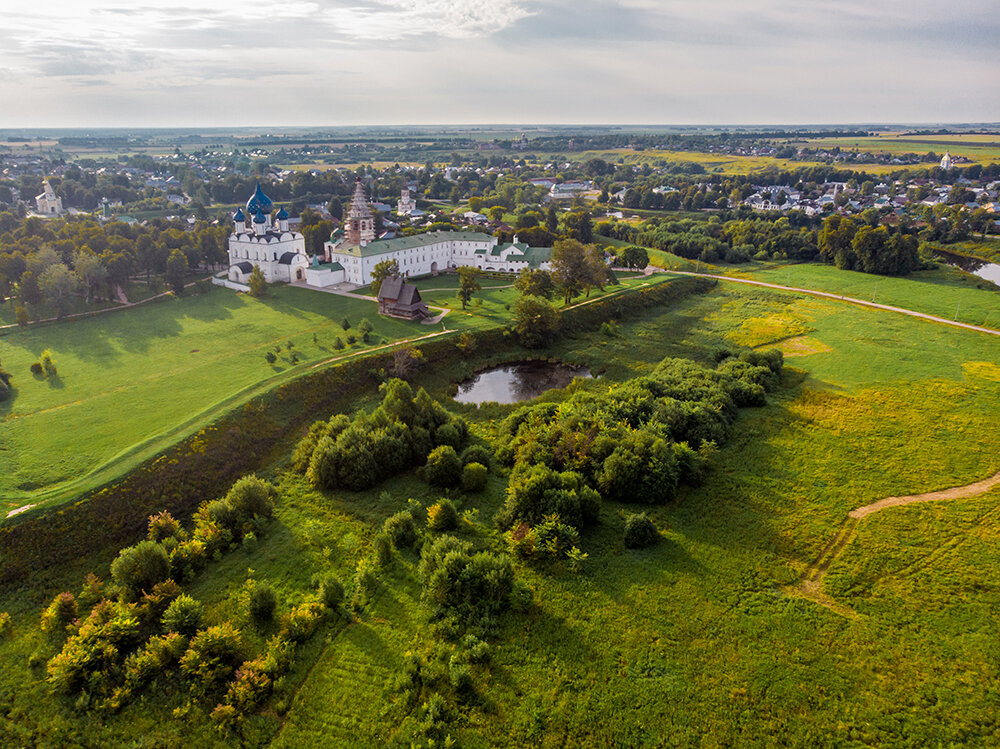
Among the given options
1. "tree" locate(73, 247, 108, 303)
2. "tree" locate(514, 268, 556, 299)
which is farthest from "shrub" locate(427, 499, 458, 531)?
"tree" locate(73, 247, 108, 303)

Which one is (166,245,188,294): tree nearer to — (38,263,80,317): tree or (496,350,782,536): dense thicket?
(38,263,80,317): tree

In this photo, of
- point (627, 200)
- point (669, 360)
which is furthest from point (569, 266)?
point (627, 200)

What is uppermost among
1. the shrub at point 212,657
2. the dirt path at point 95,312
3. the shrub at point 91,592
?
the dirt path at point 95,312

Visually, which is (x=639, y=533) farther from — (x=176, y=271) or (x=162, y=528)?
(x=176, y=271)

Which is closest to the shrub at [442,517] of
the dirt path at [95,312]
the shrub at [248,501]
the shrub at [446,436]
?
the shrub at [446,436]

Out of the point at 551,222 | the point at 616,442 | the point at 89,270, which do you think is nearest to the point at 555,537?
the point at 616,442

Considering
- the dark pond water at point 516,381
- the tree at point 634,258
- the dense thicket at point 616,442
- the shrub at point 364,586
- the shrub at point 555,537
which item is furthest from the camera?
the tree at point 634,258

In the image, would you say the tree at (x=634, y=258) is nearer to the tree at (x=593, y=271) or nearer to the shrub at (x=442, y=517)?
the tree at (x=593, y=271)
